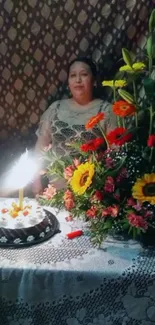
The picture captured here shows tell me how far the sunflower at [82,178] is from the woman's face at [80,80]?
0.58 meters

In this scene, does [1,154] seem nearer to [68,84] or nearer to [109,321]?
[68,84]

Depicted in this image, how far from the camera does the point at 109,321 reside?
4.01ft

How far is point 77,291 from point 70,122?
79 cm

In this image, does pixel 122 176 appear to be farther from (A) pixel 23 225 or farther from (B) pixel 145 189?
(A) pixel 23 225

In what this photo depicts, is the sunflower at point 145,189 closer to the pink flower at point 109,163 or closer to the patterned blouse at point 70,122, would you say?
the pink flower at point 109,163

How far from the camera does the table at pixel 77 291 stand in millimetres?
1203

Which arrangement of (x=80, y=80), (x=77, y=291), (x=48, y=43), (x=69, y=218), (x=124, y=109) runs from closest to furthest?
(x=77, y=291)
(x=124, y=109)
(x=69, y=218)
(x=80, y=80)
(x=48, y=43)

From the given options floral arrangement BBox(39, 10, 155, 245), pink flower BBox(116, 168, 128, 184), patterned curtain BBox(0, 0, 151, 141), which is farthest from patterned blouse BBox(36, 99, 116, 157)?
pink flower BBox(116, 168, 128, 184)

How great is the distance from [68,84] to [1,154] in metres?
0.42

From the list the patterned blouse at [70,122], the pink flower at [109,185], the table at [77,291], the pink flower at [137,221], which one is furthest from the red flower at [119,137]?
the patterned blouse at [70,122]

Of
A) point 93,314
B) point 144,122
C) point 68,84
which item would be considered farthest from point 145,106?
point 93,314

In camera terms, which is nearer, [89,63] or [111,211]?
[111,211]

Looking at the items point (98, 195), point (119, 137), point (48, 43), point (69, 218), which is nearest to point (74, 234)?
point (69, 218)

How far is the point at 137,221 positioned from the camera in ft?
4.01
